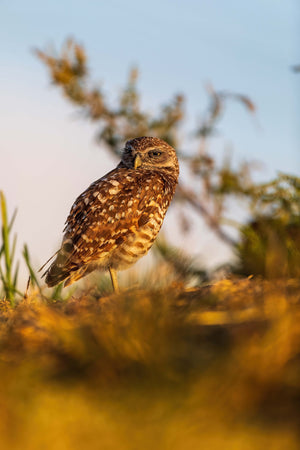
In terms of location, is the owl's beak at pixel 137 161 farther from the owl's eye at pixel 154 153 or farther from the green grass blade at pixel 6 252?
the green grass blade at pixel 6 252

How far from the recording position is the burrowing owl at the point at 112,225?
558cm

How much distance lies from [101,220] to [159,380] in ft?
12.5

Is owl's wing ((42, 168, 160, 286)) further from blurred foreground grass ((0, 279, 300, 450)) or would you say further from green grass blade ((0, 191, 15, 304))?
blurred foreground grass ((0, 279, 300, 450))

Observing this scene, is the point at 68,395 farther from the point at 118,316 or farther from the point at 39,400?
the point at 118,316

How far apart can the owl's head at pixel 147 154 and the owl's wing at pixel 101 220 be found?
0.62 metres

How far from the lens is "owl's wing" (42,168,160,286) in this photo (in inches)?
219

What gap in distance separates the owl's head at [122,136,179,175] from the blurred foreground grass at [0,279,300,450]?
4.29 metres

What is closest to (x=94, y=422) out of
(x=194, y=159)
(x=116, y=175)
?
(x=116, y=175)

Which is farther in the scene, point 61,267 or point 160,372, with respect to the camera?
point 61,267

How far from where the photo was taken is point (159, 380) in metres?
1.94

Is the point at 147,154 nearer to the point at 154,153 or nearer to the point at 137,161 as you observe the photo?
the point at 154,153

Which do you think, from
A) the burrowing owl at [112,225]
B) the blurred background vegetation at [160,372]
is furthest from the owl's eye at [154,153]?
the blurred background vegetation at [160,372]

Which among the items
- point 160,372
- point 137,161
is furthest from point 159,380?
point 137,161

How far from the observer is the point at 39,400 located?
1.94m
